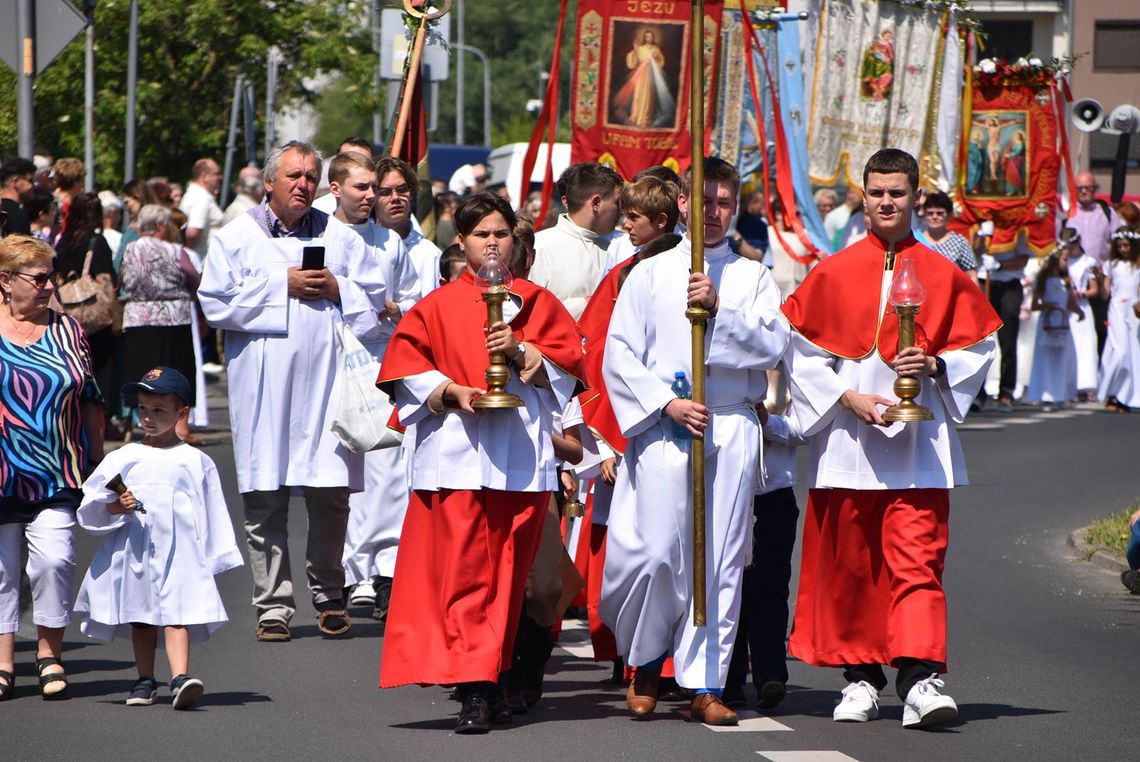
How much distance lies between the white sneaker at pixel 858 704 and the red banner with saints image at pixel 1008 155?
1287 centimetres

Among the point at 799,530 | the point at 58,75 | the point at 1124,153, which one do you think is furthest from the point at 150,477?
the point at 58,75

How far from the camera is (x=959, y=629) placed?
31.4 ft

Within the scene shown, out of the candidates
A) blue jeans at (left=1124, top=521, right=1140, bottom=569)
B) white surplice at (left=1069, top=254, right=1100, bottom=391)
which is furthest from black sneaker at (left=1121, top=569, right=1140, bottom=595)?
white surplice at (left=1069, top=254, right=1100, bottom=391)

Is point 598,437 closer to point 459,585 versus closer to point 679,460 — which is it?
point 679,460

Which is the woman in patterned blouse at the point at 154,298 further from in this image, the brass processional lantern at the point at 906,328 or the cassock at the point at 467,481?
the brass processional lantern at the point at 906,328

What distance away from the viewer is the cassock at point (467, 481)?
7.13 metres

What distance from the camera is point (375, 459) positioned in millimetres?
10211

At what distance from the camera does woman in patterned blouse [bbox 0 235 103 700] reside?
776 centimetres

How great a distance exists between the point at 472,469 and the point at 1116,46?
51.3 metres

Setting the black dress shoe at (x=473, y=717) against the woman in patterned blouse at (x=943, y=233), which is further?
the woman in patterned blouse at (x=943, y=233)

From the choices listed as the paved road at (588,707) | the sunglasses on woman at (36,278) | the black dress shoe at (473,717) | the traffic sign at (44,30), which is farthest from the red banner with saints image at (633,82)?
the black dress shoe at (473,717)

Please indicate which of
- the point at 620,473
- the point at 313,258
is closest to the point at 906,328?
the point at 620,473

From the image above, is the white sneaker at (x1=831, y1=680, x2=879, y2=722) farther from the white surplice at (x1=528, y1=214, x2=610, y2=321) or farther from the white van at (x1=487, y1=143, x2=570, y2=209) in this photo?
the white van at (x1=487, y1=143, x2=570, y2=209)

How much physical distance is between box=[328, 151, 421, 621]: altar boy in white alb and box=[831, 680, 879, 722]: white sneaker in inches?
124
